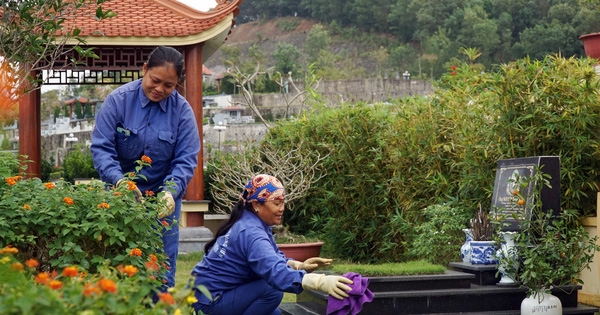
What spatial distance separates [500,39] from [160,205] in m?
70.9

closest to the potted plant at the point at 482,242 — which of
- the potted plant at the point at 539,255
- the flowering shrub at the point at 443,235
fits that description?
the potted plant at the point at 539,255

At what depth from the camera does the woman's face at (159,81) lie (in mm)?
3389

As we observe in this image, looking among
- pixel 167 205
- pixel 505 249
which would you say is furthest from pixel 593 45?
pixel 167 205

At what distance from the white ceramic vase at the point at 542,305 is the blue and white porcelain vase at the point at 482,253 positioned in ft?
1.75

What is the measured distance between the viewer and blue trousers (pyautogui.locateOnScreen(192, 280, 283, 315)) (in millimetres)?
3447

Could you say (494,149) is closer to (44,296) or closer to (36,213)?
(36,213)


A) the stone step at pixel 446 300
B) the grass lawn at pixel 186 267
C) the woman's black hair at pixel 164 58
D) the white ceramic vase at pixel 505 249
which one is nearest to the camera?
the woman's black hair at pixel 164 58

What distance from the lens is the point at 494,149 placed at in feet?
19.7

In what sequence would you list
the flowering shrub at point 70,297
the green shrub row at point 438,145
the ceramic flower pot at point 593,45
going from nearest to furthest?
1. the flowering shrub at point 70,297
2. the green shrub row at point 438,145
3. the ceramic flower pot at point 593,45

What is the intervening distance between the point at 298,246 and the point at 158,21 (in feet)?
11.7

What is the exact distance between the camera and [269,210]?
3457 millimetres

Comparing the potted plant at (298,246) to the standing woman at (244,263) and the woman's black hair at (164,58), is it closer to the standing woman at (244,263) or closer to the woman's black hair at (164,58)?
the standing woman at (244,263)

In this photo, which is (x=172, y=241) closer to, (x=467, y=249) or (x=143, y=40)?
(x=467, y=249)

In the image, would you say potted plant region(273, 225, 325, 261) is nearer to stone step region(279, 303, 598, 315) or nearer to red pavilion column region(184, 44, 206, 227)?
red pavilion column region(184, 44, 206, 227)
